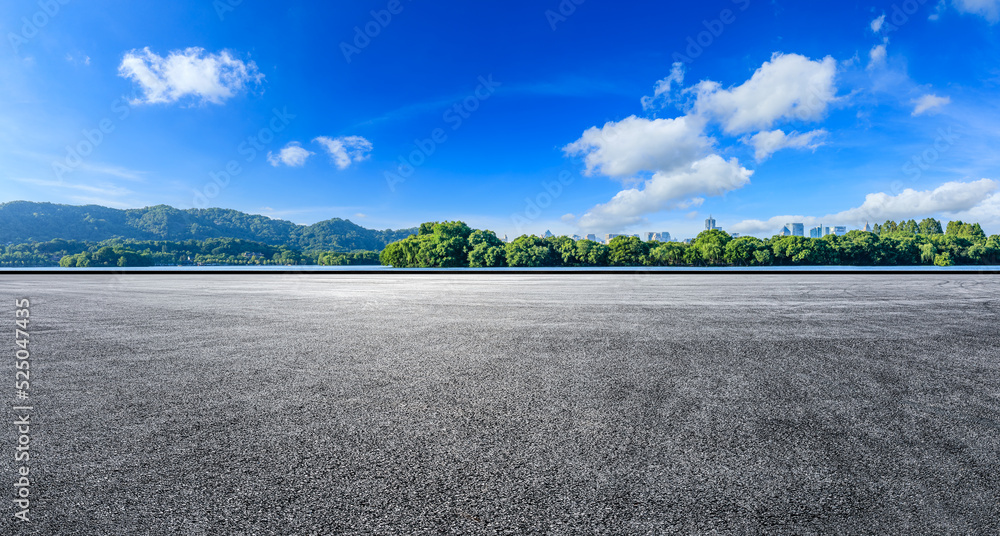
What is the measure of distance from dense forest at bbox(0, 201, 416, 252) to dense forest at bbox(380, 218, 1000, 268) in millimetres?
46617

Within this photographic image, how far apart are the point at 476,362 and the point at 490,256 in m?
78.7

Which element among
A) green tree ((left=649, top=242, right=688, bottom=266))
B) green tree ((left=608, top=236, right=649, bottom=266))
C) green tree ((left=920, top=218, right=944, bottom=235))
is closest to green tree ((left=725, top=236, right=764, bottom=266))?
green tree ((left=649, top=242, right=688, bottom=266))

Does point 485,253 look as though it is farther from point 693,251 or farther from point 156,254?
point 156,254

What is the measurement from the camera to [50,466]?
3.42 meters

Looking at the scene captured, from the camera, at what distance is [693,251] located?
323 feet

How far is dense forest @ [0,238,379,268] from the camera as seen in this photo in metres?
84.4

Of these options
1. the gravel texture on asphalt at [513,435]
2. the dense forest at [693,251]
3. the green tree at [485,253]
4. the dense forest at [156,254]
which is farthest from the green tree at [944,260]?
the dense forest at [156,254]

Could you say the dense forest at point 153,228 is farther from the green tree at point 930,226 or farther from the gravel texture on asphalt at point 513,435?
the green tree at point 930,226

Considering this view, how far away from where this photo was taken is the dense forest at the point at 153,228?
102113 mm

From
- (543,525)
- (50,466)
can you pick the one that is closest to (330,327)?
(50,466)

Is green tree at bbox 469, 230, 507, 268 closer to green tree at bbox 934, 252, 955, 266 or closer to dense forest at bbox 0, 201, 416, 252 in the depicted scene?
dense forest at bbox 0, 201, 416, 252

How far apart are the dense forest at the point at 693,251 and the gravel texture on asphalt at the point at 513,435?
7805cm

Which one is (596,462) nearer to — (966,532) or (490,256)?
(966,532)

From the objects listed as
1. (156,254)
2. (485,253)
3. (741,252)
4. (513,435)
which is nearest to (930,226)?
(741,252)
